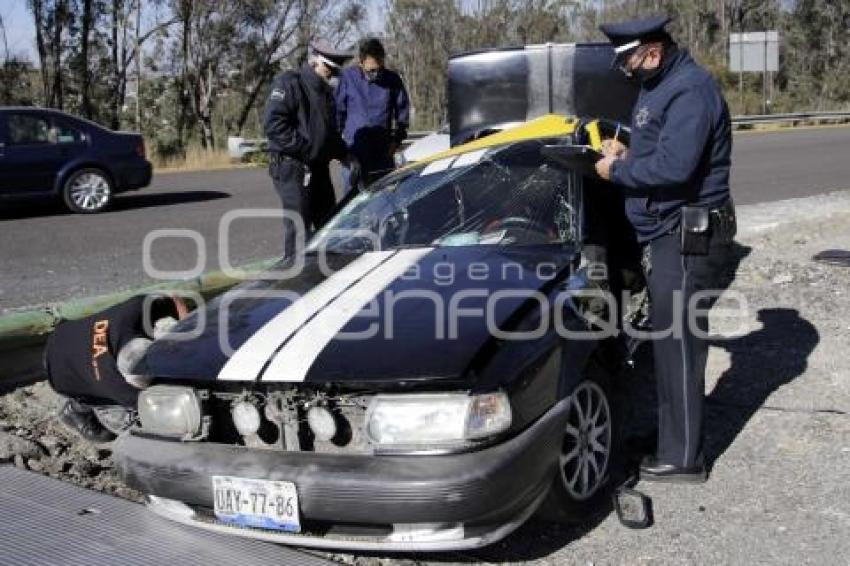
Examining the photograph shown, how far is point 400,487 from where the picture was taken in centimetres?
314

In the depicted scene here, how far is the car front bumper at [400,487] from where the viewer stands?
10.3ft

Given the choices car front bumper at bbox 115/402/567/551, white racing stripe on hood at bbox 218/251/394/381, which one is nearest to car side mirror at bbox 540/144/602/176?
white racing stripe on hood at bbox 218/251/394/381

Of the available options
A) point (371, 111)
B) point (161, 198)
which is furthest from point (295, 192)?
point (161, 198)

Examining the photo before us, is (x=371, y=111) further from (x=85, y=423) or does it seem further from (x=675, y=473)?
(x=675, y=473)

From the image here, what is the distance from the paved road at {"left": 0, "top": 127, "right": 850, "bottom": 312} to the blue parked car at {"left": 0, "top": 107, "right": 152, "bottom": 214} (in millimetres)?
326

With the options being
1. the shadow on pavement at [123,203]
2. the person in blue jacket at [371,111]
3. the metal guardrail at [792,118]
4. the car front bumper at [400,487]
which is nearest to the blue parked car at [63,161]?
the shadow on pavement at [123,203]

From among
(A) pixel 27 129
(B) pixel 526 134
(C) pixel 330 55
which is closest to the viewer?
(B) pixel 526 134

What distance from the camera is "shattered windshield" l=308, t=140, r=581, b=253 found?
449 centimetres

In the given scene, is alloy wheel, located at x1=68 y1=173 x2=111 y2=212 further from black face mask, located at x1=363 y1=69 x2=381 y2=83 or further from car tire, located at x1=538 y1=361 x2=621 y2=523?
car tire, located at x1=538 y1=361 x2=621 y2=523

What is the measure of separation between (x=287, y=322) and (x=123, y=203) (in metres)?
11.2

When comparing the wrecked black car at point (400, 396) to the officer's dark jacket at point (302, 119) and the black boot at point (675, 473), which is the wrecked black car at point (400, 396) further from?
the officer's dark jacket at point (302, 119)

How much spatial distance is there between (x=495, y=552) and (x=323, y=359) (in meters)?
0.99

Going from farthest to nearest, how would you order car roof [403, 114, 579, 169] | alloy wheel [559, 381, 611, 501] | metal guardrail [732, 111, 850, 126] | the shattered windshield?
metal guardrail [732, 111, 850, 126] < car roof [403, 114, 579, 169] < the shattered windshield < alloy wheel [559, 381, 611, 501]

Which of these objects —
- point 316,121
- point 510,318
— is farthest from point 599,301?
point 316,121
